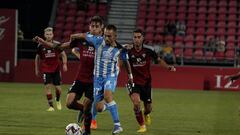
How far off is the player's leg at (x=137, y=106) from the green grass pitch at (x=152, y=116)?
0.20 meters

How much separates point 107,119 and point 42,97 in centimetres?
710

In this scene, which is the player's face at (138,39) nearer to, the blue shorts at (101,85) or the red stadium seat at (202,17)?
the blue shorts at (101,85)

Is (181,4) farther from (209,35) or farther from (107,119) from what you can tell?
(107,119)

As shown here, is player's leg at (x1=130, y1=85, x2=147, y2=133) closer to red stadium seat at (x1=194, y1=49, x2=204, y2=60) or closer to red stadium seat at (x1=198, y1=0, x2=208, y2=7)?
red stadium seat at (x1=194, y1=49, x2=204, y2=60)

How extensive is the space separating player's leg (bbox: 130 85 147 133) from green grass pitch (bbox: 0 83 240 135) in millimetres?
196

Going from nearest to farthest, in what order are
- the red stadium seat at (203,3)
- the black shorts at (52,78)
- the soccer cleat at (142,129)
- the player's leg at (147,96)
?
the soccer cleat at (142,129) → the player's leg at (147,96) → the black shorts at (52,78) → the red stadium seat at (203,3)

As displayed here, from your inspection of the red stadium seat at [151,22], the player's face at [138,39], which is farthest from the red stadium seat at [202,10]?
the player's face at [138,39]

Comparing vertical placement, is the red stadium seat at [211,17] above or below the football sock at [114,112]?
above

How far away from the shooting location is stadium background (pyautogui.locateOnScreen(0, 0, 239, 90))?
101ft

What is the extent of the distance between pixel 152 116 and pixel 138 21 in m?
19.4

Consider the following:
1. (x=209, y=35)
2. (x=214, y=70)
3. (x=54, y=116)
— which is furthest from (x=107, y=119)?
(x=209, y=35)

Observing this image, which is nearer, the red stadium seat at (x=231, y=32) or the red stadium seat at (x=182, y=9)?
the red stadium seat at (x=231, y=32)

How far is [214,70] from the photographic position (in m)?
28.9

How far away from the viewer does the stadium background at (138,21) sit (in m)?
30.8
